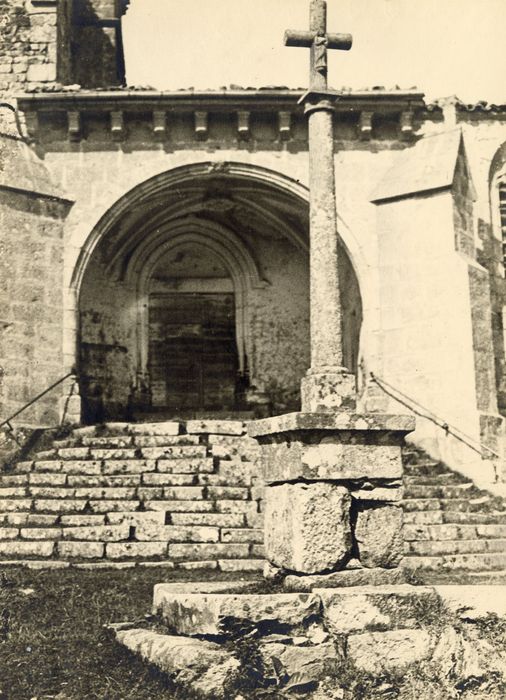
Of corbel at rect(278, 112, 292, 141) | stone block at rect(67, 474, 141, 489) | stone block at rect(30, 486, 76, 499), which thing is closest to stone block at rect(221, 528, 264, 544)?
stone block at rect(67, 474, 141, 489)

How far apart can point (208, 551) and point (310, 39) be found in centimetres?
463

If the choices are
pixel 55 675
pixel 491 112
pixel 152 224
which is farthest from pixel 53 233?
pixel 55 675

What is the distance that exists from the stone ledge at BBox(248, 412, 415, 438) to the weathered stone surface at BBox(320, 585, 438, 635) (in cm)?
100

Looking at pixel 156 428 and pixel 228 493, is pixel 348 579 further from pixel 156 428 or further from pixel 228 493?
pixel 156 428

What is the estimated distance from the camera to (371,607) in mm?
4766

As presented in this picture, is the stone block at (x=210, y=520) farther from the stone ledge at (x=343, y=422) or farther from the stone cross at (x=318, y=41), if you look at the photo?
the stone cross at (x=318, y=41)

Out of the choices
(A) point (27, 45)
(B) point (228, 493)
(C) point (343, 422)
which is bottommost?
(B) point (228, 493)

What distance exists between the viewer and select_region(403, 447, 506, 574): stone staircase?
834 centimetres

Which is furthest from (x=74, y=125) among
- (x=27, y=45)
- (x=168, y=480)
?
(x=168, y=480)

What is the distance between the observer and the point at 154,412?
15156mm

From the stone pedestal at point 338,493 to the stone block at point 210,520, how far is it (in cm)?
310

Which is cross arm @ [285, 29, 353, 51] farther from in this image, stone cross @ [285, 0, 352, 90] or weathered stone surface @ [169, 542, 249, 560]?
weathered stone surface @ [169, 542, 249, 560]

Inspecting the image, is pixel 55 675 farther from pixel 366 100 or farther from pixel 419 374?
pixel 366 100

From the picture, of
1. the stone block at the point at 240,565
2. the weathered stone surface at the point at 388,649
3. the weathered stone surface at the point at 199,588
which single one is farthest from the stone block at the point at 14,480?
the weathered stone surface at the point at 388,649
